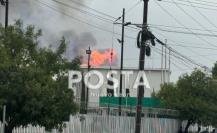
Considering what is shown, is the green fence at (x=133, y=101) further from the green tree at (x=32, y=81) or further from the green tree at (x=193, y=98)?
the green tree at (x=32, y=81)

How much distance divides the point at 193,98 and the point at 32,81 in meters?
26.3

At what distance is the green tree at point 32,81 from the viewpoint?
24.1m

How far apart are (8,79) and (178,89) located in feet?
90.4

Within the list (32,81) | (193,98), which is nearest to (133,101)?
(193,98)

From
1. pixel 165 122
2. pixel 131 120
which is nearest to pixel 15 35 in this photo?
pixel 131 120

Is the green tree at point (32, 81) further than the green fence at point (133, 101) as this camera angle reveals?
No

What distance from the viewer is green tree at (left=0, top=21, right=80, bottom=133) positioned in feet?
79.0

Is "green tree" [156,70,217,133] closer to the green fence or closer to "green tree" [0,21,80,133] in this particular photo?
the green fence

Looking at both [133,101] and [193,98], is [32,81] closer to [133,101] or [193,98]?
[193,98]

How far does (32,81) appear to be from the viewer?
2422 cm

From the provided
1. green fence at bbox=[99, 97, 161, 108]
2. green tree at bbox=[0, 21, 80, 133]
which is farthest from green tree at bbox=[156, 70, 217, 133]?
green tree at bbox=[0, 21, 80, 133]

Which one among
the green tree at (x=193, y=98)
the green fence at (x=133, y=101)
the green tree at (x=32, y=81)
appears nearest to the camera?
the green tree at (x=32, y=81)

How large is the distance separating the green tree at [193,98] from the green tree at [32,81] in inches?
893

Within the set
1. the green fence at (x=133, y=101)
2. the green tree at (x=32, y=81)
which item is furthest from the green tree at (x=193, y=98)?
the green tree at (x=32, y=81)
